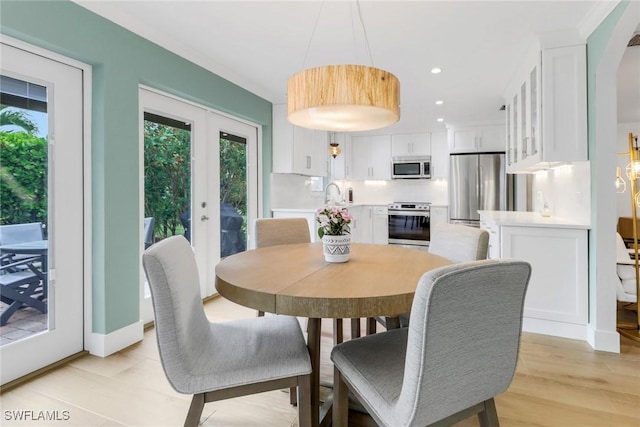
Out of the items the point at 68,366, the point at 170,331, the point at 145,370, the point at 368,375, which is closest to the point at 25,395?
the point at 68,366

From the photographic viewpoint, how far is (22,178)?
191 centimetres

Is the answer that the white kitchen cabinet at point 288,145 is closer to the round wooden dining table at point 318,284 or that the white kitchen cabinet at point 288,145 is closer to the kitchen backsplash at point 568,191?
the round wooden dining table at point 318,284

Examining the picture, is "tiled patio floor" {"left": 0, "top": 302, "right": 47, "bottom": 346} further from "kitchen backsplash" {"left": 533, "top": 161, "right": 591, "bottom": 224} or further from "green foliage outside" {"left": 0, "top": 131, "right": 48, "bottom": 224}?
"kitchen backsplash" {"left": 533, "top": 161, "right": 591, "bottom": 224}

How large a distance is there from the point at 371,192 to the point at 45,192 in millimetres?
5389

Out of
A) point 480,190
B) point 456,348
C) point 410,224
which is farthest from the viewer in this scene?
point 410,224

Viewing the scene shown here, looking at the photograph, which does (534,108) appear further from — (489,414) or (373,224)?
(373,224)

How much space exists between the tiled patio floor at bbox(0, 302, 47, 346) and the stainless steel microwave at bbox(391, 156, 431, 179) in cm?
531

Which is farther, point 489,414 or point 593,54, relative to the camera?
point 593,54

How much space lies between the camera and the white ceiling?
2147mm

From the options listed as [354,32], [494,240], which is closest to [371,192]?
[494,240]

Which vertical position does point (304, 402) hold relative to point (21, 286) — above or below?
below

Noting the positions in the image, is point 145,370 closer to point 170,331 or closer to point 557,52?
point 170,331

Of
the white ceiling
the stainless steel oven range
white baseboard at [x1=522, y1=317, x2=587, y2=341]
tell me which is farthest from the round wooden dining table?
the stainless steel oven range

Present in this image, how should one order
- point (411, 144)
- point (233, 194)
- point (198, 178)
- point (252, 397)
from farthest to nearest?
point (411, 144)
point (233, 194)
point (198, 178)
point (252, 397)
